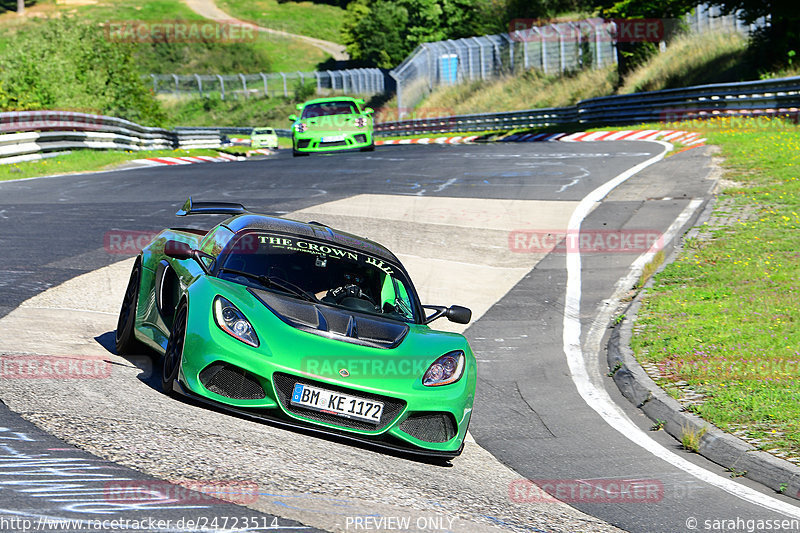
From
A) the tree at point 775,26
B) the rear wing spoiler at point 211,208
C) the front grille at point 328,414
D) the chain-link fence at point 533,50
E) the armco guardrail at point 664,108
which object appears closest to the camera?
the front grille at point 328,414

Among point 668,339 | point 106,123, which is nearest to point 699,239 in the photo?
point 668,339

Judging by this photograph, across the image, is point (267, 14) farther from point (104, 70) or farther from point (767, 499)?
point (767, 499)

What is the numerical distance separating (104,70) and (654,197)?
31680mm

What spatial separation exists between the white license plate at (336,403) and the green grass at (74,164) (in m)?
19.0

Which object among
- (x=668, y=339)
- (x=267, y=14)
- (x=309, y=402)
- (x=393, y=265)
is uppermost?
(x=267, y=14)

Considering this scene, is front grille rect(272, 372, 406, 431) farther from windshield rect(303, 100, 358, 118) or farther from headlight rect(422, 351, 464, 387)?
windshield rect(303, 100, 358, 118)

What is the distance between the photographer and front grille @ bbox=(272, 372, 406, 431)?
6.13 metres

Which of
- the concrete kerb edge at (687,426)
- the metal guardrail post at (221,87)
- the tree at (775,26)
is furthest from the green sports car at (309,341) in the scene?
the metal guardrail post at (221,87)

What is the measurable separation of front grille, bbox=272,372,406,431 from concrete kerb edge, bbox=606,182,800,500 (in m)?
2.42

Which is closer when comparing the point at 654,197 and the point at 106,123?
the point at 654,197

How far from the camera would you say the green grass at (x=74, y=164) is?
24.1m

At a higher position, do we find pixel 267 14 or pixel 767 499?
pixel 267 14

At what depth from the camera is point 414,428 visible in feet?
21.0

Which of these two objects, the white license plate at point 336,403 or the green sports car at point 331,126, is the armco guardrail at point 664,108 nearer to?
the green sports car at point 331,126
